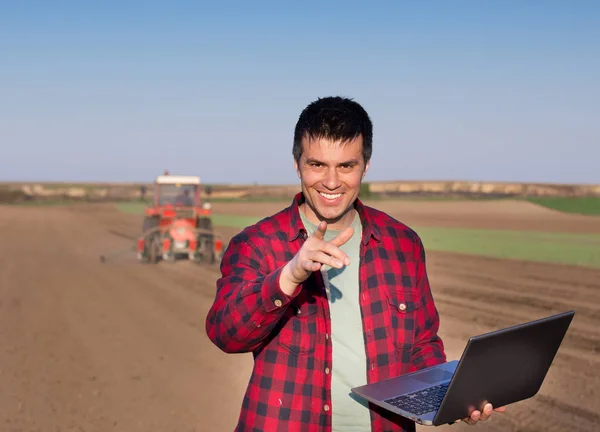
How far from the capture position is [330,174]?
8.34ft

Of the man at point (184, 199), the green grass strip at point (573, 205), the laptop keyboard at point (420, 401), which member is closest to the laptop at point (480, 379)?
the laptop keyboard at point (420, 401)

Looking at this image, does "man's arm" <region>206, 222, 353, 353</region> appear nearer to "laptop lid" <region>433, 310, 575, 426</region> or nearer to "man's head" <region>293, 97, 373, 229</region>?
"man's head" <region>293, 97, 373, 229</region>

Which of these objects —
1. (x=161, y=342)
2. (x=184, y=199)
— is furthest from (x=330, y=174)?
(x=184, y=199)

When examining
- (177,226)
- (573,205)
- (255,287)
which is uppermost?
(255,287)

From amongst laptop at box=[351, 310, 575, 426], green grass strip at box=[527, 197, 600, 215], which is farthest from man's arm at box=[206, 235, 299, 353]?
green grass strip at box=[527, 197, 600, 215]

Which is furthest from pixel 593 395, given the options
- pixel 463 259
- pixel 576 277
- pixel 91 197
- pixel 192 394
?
pixel 91 197

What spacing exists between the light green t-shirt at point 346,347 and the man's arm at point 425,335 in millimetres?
253

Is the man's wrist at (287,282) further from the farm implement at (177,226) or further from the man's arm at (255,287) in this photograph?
the farm implement at (177,226)

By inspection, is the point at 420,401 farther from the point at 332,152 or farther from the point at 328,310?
the point at 332,152

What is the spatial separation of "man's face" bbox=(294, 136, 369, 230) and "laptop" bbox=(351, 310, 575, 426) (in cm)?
60

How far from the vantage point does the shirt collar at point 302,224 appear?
2605mm

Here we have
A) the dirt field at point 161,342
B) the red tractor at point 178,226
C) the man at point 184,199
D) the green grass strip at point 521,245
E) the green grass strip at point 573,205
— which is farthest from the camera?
the green grass strip at point 573,205

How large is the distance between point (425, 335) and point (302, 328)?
49cm

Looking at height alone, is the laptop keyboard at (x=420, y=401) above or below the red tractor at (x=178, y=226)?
above
